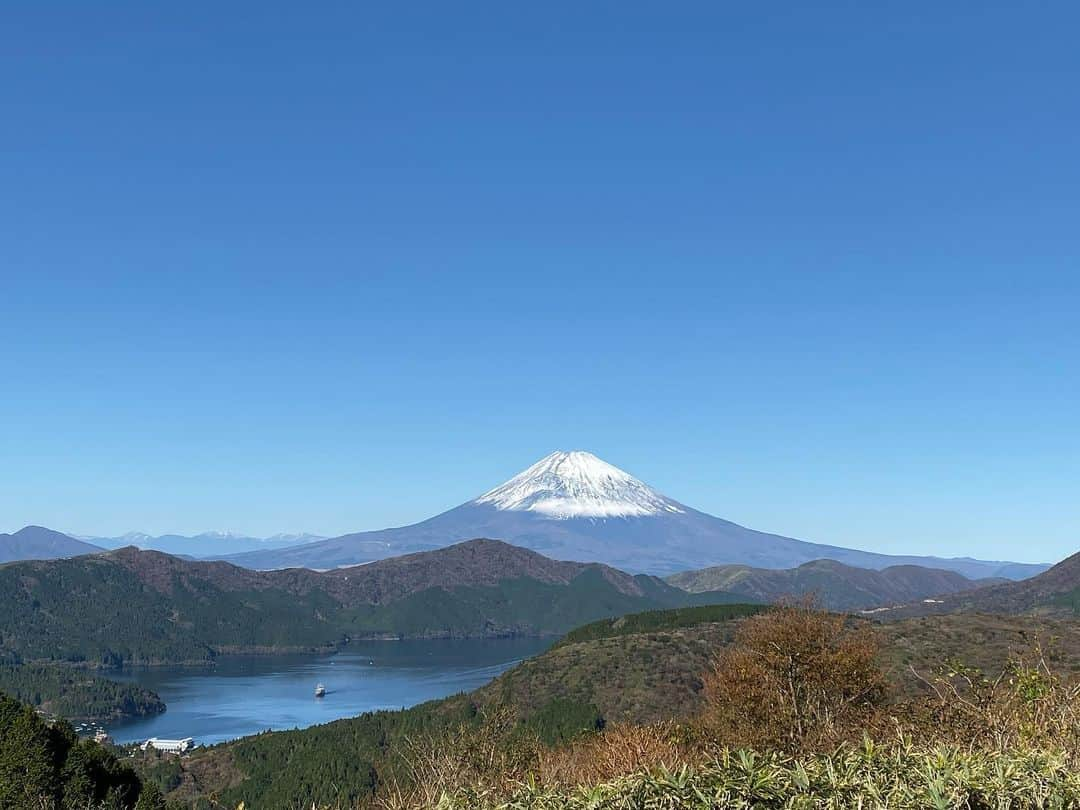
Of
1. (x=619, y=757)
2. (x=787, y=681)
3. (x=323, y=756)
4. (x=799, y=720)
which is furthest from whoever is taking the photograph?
(x=323, y=756)

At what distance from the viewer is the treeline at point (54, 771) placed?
6618 cm

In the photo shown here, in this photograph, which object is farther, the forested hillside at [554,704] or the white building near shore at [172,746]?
the white building near shore at [172,746]

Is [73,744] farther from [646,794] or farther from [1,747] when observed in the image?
[646,794]

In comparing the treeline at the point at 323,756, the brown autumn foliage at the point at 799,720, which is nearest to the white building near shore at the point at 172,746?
the treeline at the point at 323,756

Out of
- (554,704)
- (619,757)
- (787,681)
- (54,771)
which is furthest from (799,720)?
(554,704)

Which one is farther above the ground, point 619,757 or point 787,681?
point 619,757

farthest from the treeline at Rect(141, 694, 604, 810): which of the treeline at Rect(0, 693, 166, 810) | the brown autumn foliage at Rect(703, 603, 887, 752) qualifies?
the brown autumn foliage at Rect(703, 603, 887, 752)

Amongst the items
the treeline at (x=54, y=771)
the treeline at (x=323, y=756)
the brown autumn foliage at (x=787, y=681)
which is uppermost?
the brown autumn foliage at (x=787, y=681)

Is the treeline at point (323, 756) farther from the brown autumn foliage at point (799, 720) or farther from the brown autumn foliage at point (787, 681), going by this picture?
the brown autumn foliage at point (799, 720)

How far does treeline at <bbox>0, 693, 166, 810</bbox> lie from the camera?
217ft

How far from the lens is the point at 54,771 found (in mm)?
72000

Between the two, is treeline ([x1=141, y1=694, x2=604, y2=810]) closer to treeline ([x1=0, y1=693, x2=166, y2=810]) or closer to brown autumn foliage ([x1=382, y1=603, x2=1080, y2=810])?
treeline ([x1=0, y1=693, x2=166, y2=810])

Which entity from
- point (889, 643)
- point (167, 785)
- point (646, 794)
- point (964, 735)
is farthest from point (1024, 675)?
point (167, 785)

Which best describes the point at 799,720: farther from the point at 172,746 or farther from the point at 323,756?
the point at 172,746
